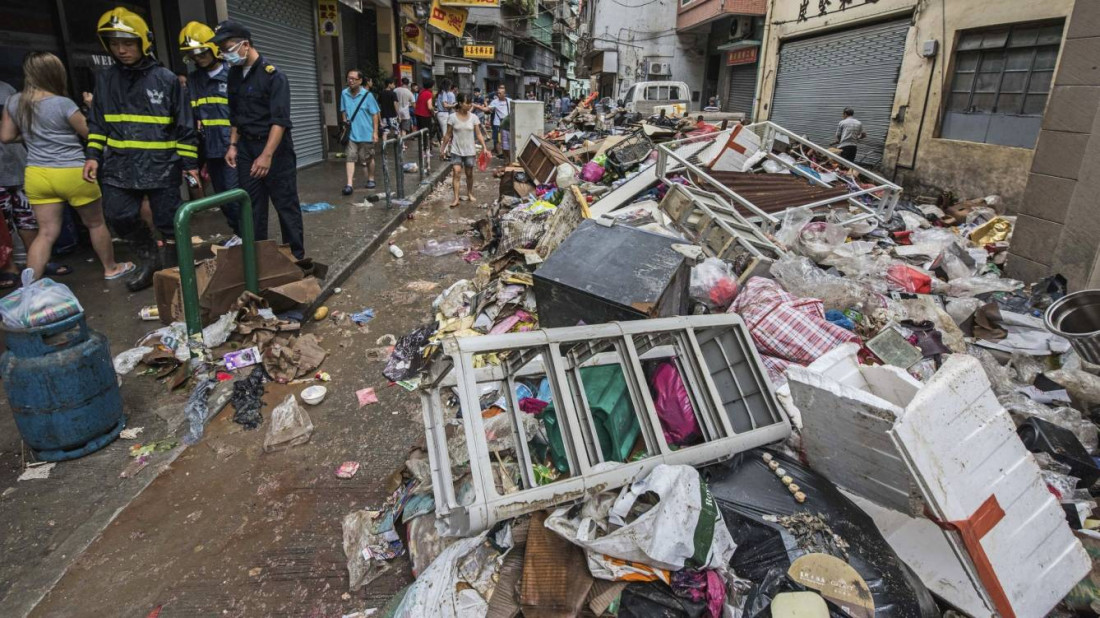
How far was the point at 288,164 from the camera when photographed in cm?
449

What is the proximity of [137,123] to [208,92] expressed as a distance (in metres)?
0.56

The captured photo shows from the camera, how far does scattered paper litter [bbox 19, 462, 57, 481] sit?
2.53m

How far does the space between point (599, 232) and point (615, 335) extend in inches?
59.2

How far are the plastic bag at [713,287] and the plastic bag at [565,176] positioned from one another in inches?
145

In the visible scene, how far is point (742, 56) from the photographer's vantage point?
761 inches

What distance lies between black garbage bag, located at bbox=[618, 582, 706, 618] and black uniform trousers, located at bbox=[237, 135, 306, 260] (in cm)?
394

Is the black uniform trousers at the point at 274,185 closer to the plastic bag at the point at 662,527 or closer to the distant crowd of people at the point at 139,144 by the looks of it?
the distant crowd of people at the point at 139,144

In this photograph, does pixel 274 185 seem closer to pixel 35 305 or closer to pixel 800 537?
pixel 35 305

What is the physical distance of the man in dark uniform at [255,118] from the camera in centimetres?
407

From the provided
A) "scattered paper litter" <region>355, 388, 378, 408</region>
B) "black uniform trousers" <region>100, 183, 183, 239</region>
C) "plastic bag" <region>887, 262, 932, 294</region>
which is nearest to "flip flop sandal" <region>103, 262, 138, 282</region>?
"black uniform trousers" <region>100, 183, 183, 239</region>

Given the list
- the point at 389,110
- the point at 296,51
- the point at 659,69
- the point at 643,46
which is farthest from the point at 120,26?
the point at 643,46

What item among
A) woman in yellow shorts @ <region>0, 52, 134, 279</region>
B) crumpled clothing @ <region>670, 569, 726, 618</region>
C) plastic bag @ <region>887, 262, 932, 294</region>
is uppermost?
woman in yellow shorts @ <region>0, 52, 134, 279</region>

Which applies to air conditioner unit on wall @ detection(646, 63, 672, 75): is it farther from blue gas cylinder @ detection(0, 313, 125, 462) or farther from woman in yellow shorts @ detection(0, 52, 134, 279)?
blue gas cylinder @ detection(0, 313, 125, 462)

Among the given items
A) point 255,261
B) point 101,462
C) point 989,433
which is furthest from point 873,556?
point 255,261
